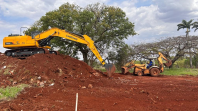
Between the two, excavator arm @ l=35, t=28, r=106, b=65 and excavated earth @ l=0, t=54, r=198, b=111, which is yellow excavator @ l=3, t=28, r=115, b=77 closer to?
excavator arm @ l=35, t=28, r=106, b=65

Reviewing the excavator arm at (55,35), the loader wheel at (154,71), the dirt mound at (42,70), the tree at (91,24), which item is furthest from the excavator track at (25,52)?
the loader wheel at (154,71)

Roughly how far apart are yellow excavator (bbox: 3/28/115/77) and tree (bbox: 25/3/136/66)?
17.6ft

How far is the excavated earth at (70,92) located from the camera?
5.86 metres

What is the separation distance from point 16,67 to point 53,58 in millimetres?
2388

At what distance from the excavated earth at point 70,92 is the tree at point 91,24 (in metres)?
7.38

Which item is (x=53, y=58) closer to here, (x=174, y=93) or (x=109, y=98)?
(x=109, y=98)

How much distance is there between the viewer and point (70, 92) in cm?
791

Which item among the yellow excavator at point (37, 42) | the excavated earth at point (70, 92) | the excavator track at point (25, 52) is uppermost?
the yellow excavator at point (37, 42)

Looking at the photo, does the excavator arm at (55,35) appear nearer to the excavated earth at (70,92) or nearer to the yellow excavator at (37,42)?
the yellow excavator at (37,42)

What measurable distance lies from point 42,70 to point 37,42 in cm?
344

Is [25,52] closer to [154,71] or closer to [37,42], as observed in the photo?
[37,42]

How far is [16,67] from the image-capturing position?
35.5 ft

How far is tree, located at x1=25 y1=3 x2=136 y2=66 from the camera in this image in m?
19.0

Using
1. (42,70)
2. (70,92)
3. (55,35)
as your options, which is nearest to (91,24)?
(55,35)
